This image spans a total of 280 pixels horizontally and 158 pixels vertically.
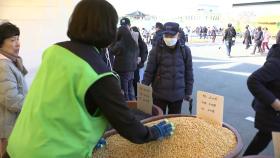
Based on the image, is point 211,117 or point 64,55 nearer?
point 64,55

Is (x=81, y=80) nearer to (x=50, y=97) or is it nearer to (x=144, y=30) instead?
(x=50, y=97)

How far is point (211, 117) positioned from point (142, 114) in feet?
1.50

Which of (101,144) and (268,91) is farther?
(268,91)

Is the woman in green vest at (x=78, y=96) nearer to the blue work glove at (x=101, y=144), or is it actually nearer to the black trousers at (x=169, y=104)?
the blue work glove at (x=101, y=144)

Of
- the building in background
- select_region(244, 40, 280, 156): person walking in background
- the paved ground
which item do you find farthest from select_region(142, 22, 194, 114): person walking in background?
the building in background

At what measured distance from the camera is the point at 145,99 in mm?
1727

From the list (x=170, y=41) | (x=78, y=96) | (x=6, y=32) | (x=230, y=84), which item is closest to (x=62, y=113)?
(x=78, y=96)

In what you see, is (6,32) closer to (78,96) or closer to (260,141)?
(78,96)

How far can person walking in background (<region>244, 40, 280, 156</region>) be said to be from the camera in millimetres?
1878

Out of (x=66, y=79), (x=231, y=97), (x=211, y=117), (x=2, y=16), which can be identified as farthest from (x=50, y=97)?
(x=231, y=97)

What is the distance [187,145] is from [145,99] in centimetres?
56

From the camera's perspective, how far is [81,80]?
0.93 m

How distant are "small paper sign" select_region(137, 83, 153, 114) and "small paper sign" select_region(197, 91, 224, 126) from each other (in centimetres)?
35

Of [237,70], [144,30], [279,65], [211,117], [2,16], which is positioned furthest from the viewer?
[144,30]
